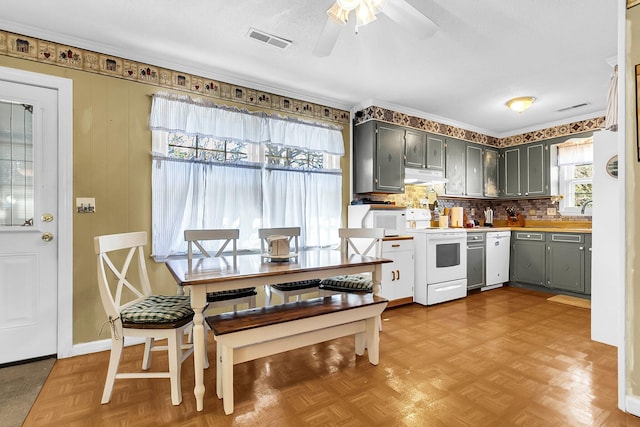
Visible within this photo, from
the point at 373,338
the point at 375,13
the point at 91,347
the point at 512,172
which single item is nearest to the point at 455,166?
the point at 512,172

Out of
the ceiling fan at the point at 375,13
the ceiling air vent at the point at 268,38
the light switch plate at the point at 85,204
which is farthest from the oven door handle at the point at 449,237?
the light switch plate at the point at 85,204

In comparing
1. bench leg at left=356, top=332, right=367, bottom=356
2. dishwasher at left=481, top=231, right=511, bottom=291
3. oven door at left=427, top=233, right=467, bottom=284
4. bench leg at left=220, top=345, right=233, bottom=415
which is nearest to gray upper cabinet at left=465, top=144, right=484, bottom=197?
dishwasher at left=481, top=231, right=511, bottom=291

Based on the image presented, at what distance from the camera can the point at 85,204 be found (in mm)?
2600

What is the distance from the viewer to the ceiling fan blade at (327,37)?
191 centimetres

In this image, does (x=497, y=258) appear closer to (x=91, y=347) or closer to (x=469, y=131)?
(x=469, y=131)

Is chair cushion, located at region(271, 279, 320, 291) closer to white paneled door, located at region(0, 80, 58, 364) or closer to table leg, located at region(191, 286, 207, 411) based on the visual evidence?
table leg, located at region(191, 286, 207, 411)

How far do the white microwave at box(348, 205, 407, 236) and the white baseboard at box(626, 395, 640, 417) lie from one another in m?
2.37

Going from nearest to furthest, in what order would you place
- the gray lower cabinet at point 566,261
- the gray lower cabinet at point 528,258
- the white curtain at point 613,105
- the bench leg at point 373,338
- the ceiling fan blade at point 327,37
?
the ceiling fan blade at point 327,37 < the white curtain at point 613,105 < the bench leg at point 373,338 < the gray lower cabinet at point 566,261 < the gray lower cabinet at point 528,258

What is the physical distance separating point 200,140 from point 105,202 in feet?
3.30

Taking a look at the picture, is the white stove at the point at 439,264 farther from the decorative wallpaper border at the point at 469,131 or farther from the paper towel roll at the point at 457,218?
the decorative wallpaper border at the point at 469,131

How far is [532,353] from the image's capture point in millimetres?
2551

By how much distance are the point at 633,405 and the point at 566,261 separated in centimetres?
298

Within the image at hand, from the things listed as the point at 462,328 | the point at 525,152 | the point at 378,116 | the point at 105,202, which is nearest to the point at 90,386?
the point at 105,202

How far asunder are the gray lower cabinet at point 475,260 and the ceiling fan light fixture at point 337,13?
11.7ft
